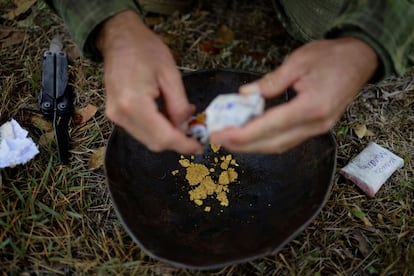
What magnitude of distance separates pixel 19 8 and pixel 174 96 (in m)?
1.04

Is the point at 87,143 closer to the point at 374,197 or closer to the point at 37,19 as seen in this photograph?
the point at 37,19

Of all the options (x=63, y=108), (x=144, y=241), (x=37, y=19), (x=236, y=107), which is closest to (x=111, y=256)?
(x=144, y=241)

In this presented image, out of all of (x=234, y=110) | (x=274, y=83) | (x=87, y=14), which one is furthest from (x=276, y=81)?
(x=87, y=14)

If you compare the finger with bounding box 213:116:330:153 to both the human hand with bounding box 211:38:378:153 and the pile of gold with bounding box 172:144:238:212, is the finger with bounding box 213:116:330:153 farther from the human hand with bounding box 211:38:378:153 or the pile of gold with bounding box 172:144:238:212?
the pile of gold with bounding box 172:144:238:212

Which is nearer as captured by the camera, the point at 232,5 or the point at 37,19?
the point at 37,19

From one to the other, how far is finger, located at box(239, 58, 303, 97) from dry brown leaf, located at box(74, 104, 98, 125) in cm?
69

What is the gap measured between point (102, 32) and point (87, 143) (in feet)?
1.49

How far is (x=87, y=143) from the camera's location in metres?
1.45

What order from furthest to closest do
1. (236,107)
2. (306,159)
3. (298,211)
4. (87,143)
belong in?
1. (87,143)
2. (306,159)
3. (298,211)
4. (236,107)

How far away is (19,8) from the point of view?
5.74 feet

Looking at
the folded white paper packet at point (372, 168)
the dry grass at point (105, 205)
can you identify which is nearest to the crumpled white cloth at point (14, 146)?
the dry grass at point (105, 205)

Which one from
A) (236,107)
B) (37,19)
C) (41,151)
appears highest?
(236,107)

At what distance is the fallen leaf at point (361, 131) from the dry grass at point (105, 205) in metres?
0.01

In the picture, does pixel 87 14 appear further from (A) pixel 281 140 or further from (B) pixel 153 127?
(A) pixel 281 140
